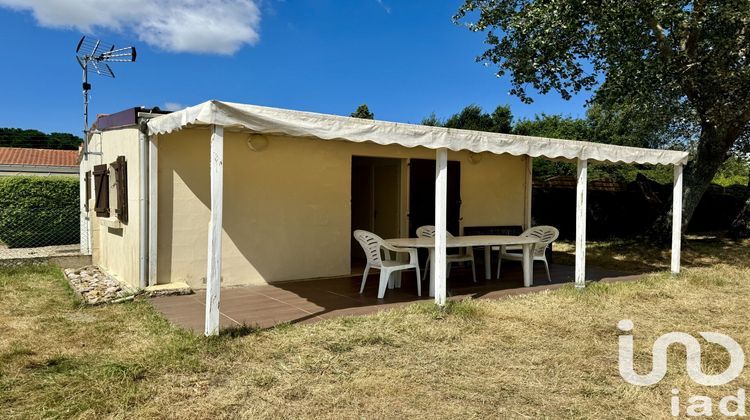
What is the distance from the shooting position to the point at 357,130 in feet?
16.1

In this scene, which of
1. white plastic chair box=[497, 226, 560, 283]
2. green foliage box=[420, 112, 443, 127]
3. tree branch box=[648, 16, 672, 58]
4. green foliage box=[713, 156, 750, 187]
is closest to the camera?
white plastic chair box=[497, 226, 560, 283]

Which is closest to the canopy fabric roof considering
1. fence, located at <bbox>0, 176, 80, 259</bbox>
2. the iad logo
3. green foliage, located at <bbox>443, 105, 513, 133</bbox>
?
the iad logo

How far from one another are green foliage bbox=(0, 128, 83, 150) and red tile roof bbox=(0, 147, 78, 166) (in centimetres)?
506

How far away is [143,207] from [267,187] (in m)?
1.64

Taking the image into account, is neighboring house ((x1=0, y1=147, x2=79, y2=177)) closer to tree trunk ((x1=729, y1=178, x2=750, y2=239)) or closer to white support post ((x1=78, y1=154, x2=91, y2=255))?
white support post ((x1=78, y1=154, x2=91, y2=255))

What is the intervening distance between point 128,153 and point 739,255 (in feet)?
40.0

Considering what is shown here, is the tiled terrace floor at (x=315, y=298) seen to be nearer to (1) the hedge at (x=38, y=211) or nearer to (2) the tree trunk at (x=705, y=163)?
(2) the tree trunk at (x=705, y=163)

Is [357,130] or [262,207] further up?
[357,130]

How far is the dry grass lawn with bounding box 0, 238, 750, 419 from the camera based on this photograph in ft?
9.85

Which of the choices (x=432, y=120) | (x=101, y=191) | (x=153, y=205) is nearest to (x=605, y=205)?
(x=153, y=205)

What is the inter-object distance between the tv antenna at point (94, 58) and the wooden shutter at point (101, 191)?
675 millimetres

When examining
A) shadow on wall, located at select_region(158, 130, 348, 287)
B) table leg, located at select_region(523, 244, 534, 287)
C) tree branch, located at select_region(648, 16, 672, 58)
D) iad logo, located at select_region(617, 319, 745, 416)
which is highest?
tree branch, located at select_region(648, 16, 672, 58)

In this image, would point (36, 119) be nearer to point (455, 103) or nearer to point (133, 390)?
point (455, 103)

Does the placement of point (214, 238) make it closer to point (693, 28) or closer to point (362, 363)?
point (362, 363)
